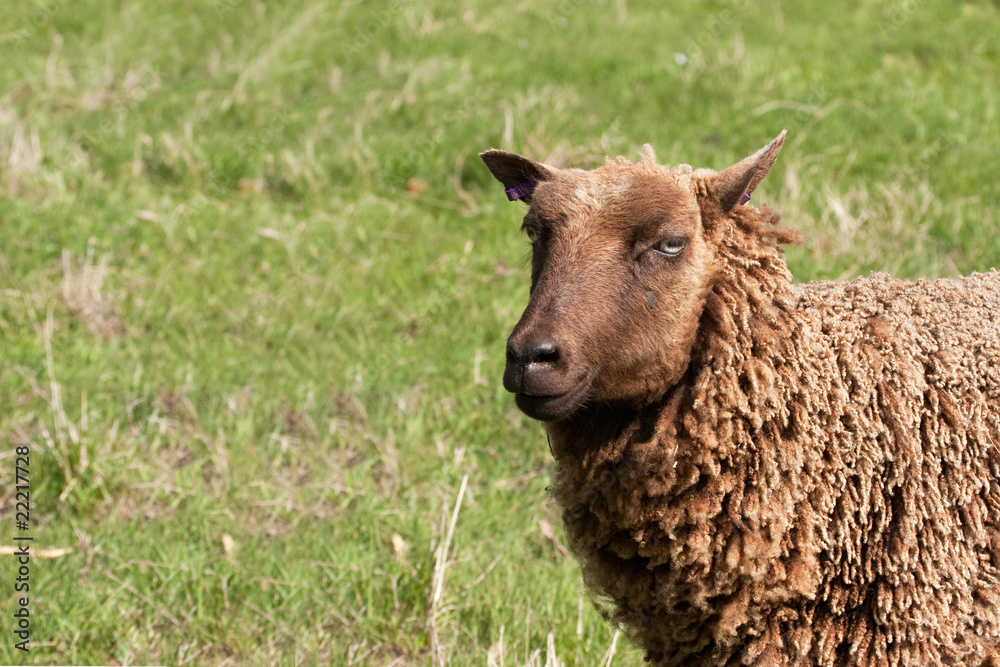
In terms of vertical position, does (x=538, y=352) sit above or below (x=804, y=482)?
above

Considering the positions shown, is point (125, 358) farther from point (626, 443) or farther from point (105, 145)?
point (626, 443)

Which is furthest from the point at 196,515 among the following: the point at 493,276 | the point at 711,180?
the point at 711,180

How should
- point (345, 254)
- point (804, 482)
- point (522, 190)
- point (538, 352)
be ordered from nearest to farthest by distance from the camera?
point (538, 352) < point (804, 482) < point (522, 190) < point (345, 254)

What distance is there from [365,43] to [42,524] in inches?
240

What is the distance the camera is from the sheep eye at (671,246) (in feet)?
9.27

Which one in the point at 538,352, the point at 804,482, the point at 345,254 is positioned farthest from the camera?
the point at 345,254

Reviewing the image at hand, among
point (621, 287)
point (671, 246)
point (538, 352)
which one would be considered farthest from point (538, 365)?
point (671, 246)

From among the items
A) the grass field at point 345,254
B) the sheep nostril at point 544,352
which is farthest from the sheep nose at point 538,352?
the grass field at point 345,254

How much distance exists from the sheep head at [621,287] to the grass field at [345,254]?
1348 mm

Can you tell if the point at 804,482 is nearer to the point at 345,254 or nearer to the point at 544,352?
the point at 544,352

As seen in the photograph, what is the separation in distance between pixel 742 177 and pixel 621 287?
476mm

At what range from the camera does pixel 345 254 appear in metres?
6.70

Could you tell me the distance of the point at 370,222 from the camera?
702cm

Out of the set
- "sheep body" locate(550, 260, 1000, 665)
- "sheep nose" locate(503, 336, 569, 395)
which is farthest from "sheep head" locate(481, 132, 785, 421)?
"sheep body" locate(550, 260, 1000, 665)
